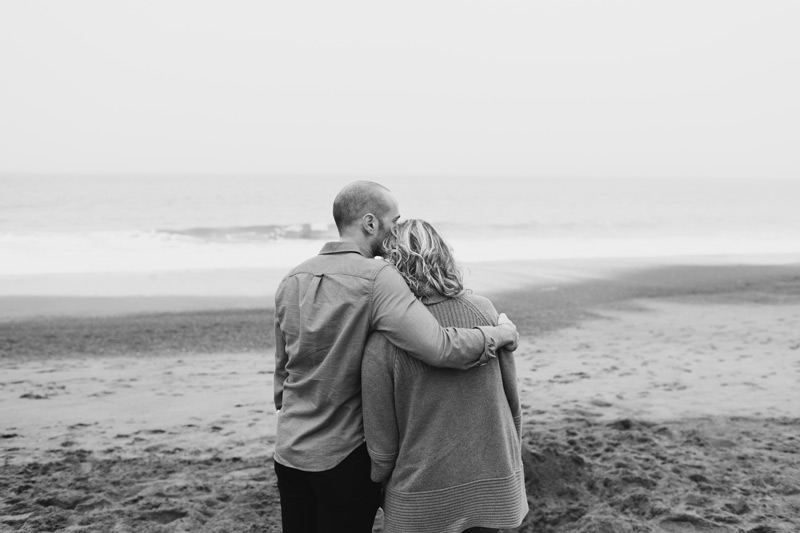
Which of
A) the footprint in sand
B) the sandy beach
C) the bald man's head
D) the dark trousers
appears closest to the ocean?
the sandy beach

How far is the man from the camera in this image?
2.14m

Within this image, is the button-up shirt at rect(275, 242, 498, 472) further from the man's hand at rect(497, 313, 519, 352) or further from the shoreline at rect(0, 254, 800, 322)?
the shoreline at rect(0, 254, 800, 322)

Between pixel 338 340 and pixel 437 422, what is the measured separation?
0.42m

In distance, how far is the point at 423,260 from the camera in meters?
2.20

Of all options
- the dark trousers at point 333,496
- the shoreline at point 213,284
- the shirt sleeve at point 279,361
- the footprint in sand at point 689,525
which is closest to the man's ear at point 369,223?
the shirt sleeve at point 279,361

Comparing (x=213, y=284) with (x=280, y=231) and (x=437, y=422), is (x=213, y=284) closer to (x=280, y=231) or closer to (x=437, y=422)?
(x=437, y=422)

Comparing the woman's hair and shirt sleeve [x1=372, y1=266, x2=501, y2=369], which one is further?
the woman's hair

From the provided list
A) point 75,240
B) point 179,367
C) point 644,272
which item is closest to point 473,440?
point 179,367

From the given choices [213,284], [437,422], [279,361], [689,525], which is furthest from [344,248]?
[213,284]

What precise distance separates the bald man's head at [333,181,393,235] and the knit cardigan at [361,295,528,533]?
365mm

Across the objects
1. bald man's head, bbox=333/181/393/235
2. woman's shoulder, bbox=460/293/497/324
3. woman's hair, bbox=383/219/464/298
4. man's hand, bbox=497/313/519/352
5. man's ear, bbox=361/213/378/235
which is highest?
bald man's head, bbox=333/181/393/235

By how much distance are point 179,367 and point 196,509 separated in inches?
145

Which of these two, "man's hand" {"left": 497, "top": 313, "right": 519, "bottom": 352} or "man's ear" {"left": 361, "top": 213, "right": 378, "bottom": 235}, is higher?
"man's ear" {"left": 361, "top": 213, "right": 378, "bottom": 235}

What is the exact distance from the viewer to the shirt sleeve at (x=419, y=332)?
209 cm
